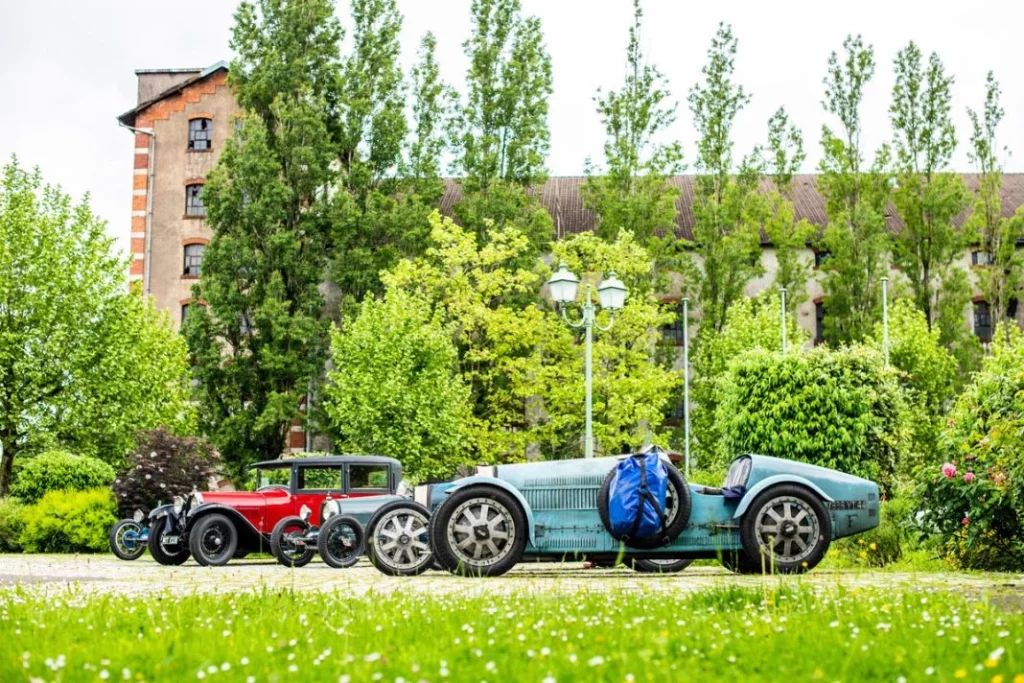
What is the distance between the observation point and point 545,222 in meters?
38.8

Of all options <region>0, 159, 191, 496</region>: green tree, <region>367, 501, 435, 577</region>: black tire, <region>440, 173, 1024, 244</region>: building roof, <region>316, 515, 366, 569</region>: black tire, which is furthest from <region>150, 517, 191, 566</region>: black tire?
<region>440, 173, 1024, 244</region>: building roof

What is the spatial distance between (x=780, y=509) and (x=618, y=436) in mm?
24296

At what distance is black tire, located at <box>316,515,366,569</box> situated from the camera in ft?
44.7

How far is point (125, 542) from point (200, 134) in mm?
29390

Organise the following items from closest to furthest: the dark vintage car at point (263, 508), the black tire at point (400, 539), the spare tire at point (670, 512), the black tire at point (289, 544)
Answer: the spare tire at point (670, 512), the black tire at point (400, 539), the black tire at point (289, 544), the dark vintage car at point (263, 508)

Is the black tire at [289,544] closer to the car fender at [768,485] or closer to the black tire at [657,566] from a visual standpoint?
the black tire at [657,566]

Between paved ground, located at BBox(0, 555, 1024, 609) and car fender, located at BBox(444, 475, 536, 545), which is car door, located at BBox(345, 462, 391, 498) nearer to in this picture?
paved ground, located at BBox(0, 555, 1024, 609)

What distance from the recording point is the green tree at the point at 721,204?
4075 cm

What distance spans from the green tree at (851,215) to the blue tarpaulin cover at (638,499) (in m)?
31.0

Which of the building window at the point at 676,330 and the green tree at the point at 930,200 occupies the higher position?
the green tree at the point at 930,200

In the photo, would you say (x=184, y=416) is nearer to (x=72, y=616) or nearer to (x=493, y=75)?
(x=493, y=75)

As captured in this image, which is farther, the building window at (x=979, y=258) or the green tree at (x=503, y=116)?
the building window at (x=979, y=258)

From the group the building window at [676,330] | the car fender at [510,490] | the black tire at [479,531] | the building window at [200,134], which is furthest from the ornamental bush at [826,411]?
the building window at [200,134]

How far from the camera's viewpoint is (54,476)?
811 inches
